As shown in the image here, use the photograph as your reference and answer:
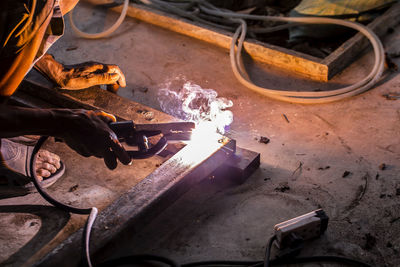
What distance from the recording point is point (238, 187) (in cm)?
289

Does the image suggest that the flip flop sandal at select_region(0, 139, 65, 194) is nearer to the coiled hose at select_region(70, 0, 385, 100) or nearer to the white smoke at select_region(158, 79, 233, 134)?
the white smoke at select_region(158, 79, 233, 134)

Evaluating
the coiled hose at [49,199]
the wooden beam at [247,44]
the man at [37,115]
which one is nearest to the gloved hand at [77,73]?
the man at [37,115]

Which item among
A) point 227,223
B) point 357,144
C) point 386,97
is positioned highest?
point 386,97

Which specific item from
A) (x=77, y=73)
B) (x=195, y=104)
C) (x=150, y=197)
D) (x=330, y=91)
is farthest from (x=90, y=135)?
(x=330, y=91)

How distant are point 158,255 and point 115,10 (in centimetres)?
369

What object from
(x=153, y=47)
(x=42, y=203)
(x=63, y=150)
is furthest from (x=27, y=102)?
(x=153, y=47)

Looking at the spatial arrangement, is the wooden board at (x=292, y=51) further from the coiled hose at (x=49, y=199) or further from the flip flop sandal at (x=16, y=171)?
the coiled hose at (x=49, y=199)

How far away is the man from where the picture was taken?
89.5 inches

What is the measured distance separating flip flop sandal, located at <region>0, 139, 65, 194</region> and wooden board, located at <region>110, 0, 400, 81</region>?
7.10 feet

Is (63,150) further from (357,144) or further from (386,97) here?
(386,97)

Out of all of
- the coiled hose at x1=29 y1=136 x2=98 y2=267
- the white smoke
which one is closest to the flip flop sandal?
the coiled hose at x1=29 y1=136 x2=98 y2=267

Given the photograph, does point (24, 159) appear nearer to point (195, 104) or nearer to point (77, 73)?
point (77, 73)

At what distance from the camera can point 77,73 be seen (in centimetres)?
330

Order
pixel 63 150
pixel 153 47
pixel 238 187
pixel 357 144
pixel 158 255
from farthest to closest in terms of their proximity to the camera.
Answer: pixel 153 47
pixel 63 150
pixel 357 144
pixel 238 187
pixel 158 255
